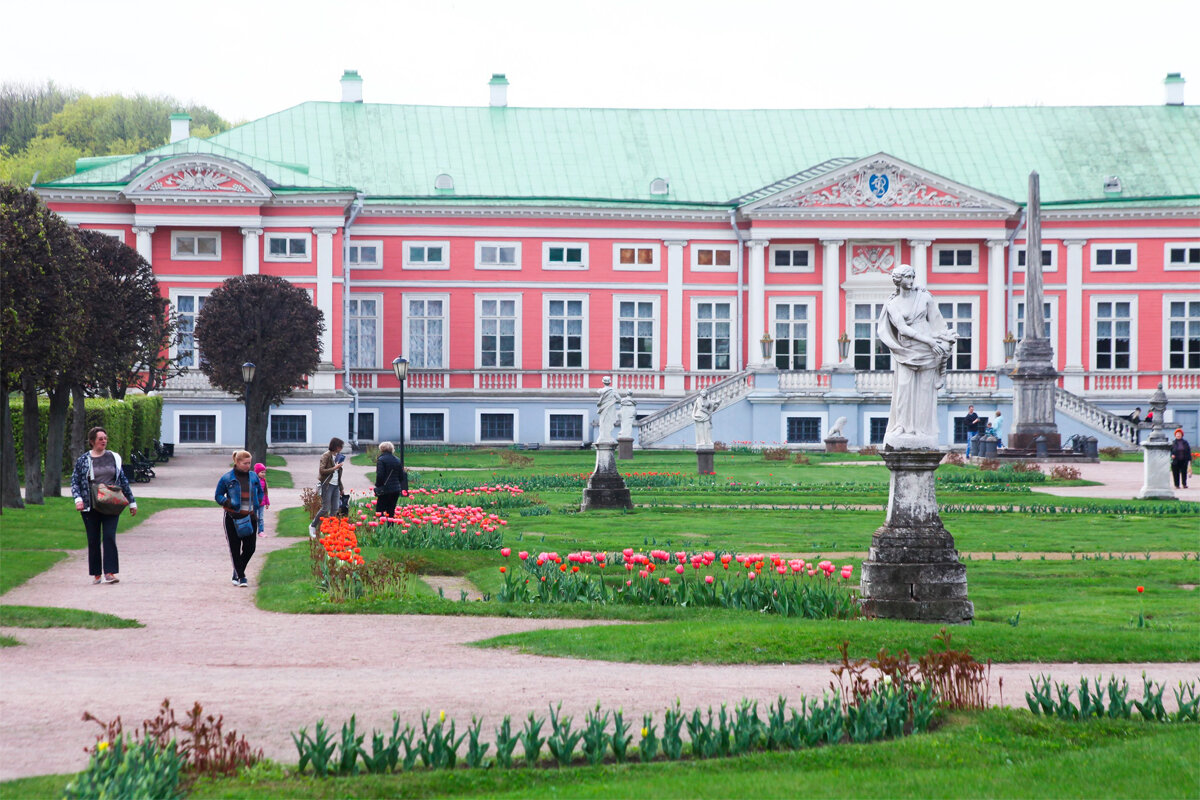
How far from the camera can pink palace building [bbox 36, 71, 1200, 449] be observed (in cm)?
5044

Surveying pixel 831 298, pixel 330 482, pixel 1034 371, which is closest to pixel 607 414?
pixel 330 482

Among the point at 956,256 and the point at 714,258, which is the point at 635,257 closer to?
the point at 714,258

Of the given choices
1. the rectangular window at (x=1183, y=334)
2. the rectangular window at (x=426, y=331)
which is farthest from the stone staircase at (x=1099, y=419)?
the rectangular window at (x=426, y=331)

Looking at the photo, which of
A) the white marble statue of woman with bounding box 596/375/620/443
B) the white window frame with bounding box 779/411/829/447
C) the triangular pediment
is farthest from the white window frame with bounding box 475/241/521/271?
the white marble statue of woman with bounding box 596/375/620/443

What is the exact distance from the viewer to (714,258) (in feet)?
180

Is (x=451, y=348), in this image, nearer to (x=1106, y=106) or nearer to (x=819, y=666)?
(x=1106, y=106)

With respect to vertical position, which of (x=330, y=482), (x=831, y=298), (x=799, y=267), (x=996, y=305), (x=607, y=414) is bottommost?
(x=330, y=482)

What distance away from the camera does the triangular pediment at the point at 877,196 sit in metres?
52.5

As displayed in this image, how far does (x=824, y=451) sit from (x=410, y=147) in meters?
20.6

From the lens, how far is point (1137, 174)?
55500mm

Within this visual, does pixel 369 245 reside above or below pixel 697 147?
below

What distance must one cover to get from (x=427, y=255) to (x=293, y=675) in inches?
1732

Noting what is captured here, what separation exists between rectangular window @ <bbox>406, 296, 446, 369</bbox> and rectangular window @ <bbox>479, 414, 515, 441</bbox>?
8.96 ft

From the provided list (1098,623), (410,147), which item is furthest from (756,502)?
(410,147)
